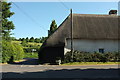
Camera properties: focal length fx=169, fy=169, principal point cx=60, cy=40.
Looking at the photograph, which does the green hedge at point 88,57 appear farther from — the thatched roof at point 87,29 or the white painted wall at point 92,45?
the thatched roof at point 87,29

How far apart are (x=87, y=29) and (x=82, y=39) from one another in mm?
1968

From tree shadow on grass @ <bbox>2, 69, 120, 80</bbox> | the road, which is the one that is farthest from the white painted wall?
tree shadow on grass @ <bbox>2, 69, 120, 80</bbox>

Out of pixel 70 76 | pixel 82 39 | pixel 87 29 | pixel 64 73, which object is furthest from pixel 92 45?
pixel 70 76

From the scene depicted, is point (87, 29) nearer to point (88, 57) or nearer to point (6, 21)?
point (88, 57)

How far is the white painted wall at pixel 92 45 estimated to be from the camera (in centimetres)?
2527

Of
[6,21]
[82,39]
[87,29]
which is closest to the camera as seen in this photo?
[82,39]

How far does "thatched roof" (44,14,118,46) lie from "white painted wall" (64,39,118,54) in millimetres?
830

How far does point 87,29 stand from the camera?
2614 centimetres

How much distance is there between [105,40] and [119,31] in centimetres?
289

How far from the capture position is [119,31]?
26609 mm

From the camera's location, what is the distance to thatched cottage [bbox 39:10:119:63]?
79.9ft

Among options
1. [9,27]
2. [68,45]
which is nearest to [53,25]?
[9,27]

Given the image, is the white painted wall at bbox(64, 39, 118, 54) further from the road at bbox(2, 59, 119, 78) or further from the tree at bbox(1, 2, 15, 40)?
the tree at bbox(1, 2, 15, 40)

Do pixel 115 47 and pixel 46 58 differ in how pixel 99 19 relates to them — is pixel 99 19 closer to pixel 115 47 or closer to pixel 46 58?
pixel 115 47
